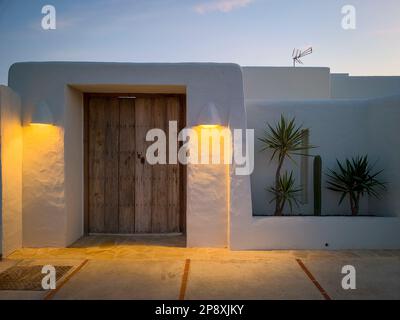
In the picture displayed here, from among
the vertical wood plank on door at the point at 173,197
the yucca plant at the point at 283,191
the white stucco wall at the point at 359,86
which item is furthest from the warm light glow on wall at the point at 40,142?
the white stucco wall at the point at 359,86

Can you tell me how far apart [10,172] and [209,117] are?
10.6 ft

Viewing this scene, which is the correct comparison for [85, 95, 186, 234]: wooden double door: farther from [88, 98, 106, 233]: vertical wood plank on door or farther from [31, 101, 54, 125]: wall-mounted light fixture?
[31, 101, 54, 125]: wall-mounted light fixture

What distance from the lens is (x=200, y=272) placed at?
4227 mm

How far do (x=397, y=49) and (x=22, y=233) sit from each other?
7.86m

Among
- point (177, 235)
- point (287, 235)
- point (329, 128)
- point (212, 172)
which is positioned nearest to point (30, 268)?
point (177, 235)

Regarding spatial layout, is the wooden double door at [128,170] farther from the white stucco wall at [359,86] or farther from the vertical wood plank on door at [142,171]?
the white stucco wall at [359,86]

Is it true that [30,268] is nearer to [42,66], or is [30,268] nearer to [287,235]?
[42,66]

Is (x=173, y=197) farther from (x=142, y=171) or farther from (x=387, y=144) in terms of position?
(x=387, y=144)

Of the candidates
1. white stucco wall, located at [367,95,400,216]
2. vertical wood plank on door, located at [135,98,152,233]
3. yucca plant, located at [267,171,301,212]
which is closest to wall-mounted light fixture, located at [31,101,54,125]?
vertical wood plank on door, located at [135,98,152,233]

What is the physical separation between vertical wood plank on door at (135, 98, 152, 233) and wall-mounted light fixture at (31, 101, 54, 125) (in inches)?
60.9

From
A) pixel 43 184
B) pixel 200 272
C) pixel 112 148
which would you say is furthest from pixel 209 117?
pixel 43 184

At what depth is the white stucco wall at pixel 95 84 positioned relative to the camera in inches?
205

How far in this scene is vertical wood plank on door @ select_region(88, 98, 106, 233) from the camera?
605 cm

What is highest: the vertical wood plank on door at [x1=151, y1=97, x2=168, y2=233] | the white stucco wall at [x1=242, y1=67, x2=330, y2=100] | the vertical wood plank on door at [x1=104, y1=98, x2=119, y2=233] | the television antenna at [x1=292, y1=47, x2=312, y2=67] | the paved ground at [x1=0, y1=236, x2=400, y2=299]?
the television antenna at [x1=292, y1=47, x2=312, y2=67]
